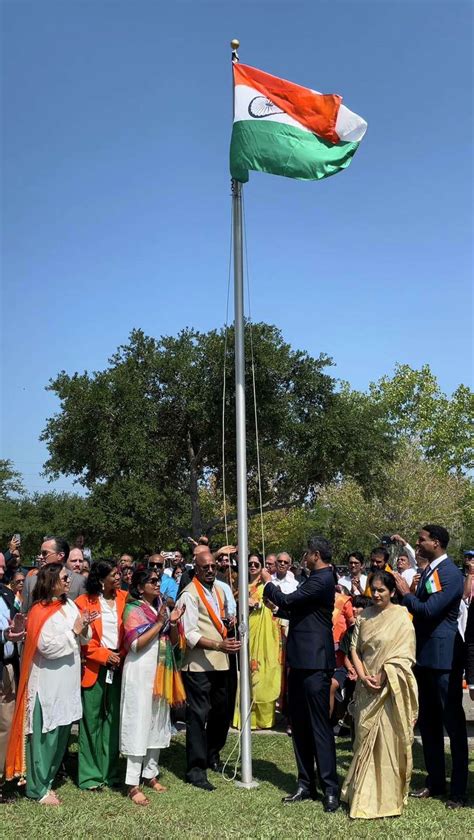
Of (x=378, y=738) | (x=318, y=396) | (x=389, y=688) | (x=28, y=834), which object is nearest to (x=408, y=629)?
(x=389, y=688)

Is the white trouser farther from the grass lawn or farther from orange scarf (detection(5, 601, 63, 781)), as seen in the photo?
orange scarf (detection(5, 601, 63, 781))

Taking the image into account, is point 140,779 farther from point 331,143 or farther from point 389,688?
point 331,143

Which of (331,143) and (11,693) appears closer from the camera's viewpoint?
(11,693)

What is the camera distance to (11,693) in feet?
20.2

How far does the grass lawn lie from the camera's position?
511 cm

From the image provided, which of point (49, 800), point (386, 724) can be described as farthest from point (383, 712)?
point (49, 800)

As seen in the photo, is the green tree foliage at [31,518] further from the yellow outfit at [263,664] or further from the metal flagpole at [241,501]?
the metal flagpole at [241,501]

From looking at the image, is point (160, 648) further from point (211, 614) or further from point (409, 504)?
point (409, 504)

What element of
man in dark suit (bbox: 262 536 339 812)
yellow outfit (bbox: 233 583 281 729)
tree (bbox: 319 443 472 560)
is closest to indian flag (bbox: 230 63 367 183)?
man in dark suit (bbox: 262 536 339 812)

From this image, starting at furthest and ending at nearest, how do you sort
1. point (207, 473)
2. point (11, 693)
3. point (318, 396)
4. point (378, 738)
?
point (207, 473), point (318, 396), point (11, 693), point (378, 738)

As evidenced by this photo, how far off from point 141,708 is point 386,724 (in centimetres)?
197

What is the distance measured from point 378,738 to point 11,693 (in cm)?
302

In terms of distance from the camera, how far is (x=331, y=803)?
18.4 ft

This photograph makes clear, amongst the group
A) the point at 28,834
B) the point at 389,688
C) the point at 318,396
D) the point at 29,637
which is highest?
the point at 318,396
